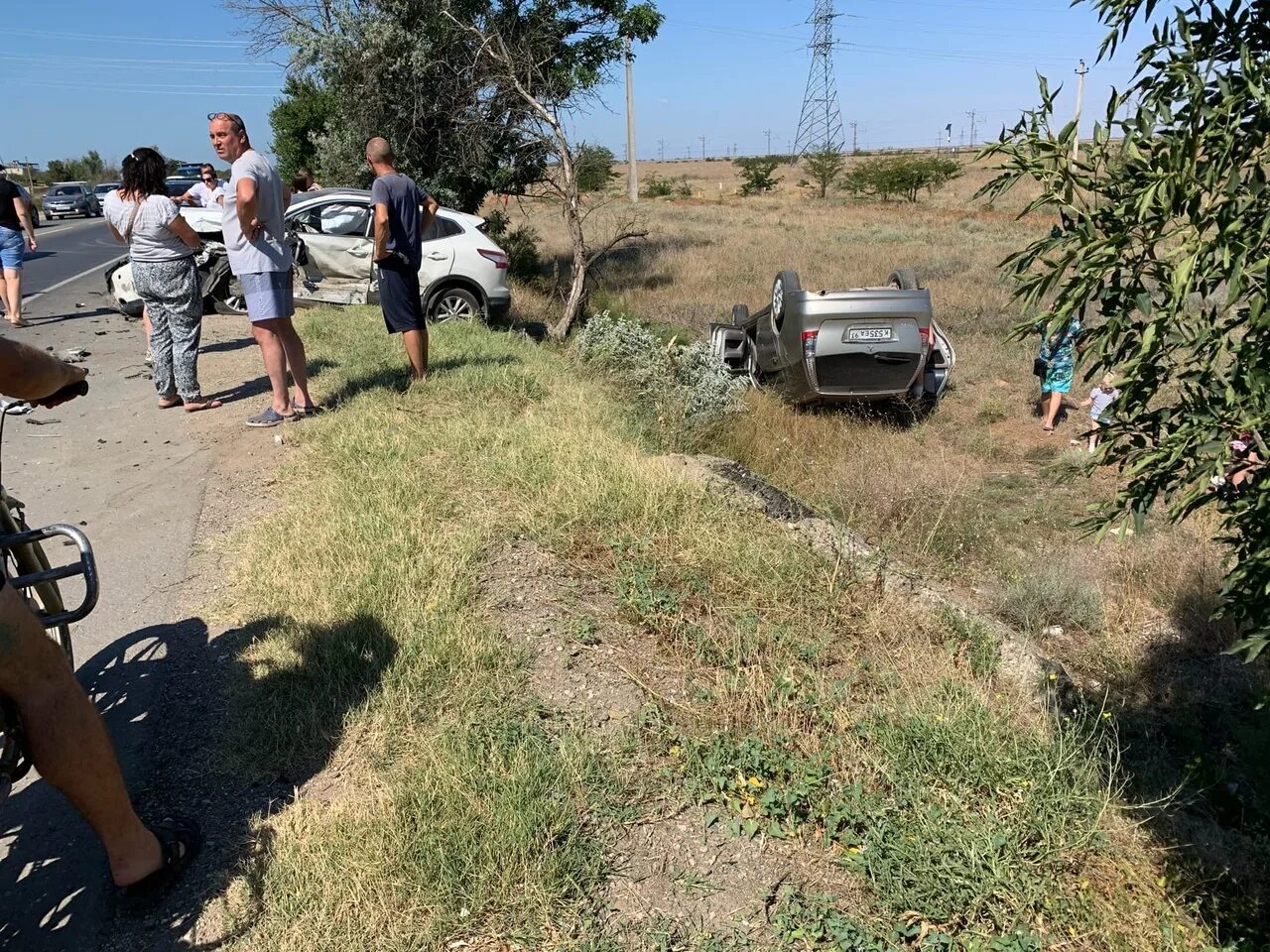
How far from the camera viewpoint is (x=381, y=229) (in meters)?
6.49

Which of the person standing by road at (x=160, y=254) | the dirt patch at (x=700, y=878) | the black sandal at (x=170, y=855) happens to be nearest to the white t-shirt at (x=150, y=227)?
the person standing by road at (x=160, y=254)

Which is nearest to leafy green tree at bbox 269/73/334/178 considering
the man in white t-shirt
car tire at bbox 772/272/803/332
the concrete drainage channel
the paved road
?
the paved road

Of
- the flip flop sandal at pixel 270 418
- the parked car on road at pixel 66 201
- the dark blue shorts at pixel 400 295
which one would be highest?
the parked car on road at pixel 66 201

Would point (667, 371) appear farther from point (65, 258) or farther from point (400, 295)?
point (65, 258)

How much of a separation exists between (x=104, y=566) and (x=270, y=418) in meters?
2.22

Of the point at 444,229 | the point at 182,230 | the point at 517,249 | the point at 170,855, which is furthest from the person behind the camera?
the point at 517,249

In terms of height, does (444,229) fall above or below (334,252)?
above

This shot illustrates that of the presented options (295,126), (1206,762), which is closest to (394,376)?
(1206,762)

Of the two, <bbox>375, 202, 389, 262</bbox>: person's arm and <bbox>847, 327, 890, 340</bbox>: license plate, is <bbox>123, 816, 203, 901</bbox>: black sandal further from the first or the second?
<bbox>847, 327, 890, 340</bbox>: license plate

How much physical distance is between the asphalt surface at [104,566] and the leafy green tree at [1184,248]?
10.3 feet

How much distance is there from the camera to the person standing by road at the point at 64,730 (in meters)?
2.18

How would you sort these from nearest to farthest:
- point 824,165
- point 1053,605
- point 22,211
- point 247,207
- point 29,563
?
point 29,563 < point 1053,605 < point 247,207 < point 22,211 < point 824,165

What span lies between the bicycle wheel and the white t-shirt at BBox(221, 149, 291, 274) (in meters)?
3.12

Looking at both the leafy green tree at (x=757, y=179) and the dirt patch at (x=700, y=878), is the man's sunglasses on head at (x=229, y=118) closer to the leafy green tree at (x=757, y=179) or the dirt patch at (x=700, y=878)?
the dirt patch at (x=700, y=878)
